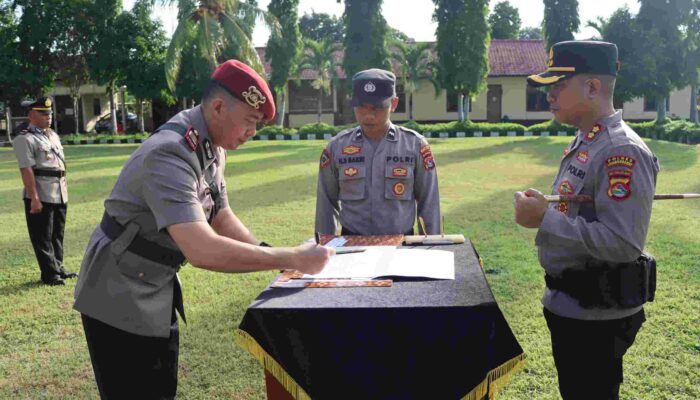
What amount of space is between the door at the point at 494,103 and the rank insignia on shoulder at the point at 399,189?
35.1 m

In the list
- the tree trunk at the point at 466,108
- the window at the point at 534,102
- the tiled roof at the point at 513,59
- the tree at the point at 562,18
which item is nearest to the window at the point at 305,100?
the tiled roof at the point at 513,59

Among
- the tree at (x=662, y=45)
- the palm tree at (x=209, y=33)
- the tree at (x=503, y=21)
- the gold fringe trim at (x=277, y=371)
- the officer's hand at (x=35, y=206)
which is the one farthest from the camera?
the tree at (x=503, y=21)

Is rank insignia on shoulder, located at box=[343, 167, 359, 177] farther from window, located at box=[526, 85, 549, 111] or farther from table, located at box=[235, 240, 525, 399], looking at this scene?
window, located at box=[526, 85, 549, 111]

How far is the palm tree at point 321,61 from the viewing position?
34.3 metres

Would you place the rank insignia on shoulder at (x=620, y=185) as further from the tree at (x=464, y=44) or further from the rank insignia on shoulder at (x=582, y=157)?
the tree at (x=464, y=44)

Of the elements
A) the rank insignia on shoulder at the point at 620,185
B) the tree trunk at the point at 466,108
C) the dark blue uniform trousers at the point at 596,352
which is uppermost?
the tree trunk at the point at 466,108

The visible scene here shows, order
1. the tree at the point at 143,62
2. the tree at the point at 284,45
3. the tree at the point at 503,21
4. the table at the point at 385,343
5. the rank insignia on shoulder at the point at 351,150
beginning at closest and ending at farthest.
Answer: the table at the point at 385,343
the rank insignia on shoulder at the point at 351,150
the tree at the point at 143,62
the tree at the point at 284,45
the tree at the point at 503,21

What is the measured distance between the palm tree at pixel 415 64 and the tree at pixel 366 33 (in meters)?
4.07

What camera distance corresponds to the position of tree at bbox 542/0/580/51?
26.6 metres

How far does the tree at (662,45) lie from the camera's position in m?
24.1

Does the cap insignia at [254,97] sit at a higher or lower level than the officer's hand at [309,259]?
higher

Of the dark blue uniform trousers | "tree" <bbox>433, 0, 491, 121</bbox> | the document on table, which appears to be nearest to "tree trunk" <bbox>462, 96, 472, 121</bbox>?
"tree" <bbox>433, 0, 491, 121</bbox>

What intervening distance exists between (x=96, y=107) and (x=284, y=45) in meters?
17.0

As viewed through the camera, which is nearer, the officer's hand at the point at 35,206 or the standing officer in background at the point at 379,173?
the standing officer in background at the point at 379,173
